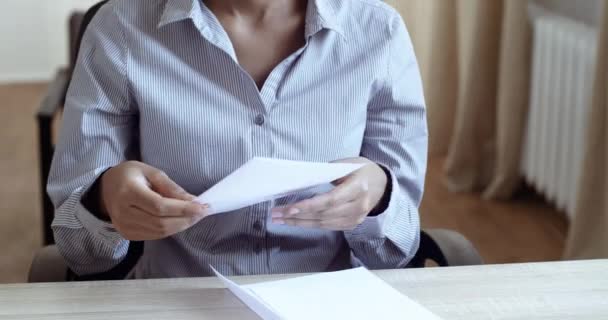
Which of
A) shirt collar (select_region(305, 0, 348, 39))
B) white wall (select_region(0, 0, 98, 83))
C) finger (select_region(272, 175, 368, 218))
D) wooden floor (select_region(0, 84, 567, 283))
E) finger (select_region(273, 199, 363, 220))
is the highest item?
shirt collar (select_region(305, 0, 348, 39))

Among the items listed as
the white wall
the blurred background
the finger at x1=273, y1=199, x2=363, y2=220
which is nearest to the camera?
the finger at x1=273, y1=199, x2=363, y2=220

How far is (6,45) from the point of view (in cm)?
516

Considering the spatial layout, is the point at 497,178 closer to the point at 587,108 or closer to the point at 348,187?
the point at 587,108

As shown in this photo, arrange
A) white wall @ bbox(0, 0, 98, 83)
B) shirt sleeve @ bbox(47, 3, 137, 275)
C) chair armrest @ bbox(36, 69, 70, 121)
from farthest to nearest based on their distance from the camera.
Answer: white wall @ bbox(0, 0, 98, 83)
chair armrest @ bbox(36, 69, 70, 121)
shirt sleeve @ bbox(47, 3, 137, 275)

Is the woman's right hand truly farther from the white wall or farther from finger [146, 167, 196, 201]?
the white wall

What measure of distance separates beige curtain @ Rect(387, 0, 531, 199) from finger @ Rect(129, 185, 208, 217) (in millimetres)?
1856

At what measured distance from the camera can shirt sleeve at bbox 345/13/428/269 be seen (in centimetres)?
116

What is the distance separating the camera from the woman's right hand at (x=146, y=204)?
0.94 m

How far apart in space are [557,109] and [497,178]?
427 millimetres

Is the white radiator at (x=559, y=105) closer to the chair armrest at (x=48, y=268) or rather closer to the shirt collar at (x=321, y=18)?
the shirt collar at (x=321, y=18)

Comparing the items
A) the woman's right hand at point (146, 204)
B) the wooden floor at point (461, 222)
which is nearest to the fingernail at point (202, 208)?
the woman's right hand at point (146, 204)

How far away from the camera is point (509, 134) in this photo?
2.99m

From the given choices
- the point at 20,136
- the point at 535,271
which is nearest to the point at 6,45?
the point at 20,136

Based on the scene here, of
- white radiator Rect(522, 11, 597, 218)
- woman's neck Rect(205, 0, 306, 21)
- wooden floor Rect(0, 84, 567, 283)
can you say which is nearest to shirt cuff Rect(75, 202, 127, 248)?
woman's neck Rect(205, 0, 306, 21)
